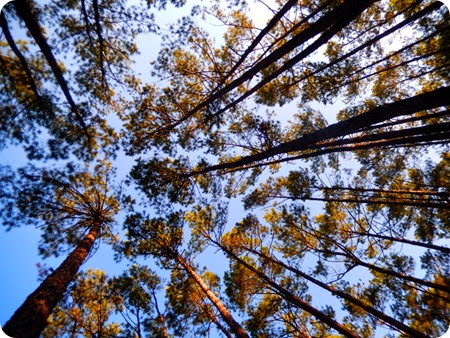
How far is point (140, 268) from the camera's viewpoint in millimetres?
7660

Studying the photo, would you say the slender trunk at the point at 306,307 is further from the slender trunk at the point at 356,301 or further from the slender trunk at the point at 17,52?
the slender trunk at the point at 17,52

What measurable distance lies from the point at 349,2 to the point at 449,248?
5752 mm

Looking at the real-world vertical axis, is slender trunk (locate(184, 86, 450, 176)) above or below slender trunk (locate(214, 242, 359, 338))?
above

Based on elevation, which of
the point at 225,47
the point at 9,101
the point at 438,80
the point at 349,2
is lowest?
the point at 9,101

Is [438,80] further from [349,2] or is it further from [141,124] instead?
[141,124]

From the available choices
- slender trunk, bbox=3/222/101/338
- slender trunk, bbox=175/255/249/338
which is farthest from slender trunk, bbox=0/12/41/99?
slender trunk, bbox=175/255/249/338

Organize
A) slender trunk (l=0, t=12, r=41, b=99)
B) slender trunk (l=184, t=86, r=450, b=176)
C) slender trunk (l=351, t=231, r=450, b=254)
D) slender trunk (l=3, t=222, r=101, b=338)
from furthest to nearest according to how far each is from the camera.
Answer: slender trunk (l=351, t=231, r=450, b=254)
slender trunk (l=0, t=12, r=41, b=99)
slender trunk (l=3, t=222, r=101, b=338)
slender trunk (l=184, t=86, r=450, b=176)

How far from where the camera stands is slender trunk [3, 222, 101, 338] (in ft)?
12.4

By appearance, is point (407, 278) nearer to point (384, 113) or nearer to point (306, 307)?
point (306, 307)

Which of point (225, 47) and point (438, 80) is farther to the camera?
point (225, 47)

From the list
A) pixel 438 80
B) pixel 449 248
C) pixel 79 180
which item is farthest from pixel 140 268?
pixel 438 80

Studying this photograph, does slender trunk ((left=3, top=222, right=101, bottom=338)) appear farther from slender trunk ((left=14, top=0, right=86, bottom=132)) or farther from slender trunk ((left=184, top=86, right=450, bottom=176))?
slender trunk ((left=184, top=86, right=450, bottom=176))

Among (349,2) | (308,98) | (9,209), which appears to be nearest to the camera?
(349,2)

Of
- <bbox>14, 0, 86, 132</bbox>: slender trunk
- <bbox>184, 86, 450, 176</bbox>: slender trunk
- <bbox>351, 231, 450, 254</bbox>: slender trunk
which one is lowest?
<bbox>14, 0, 86, 132</bbox>: slender trunk
